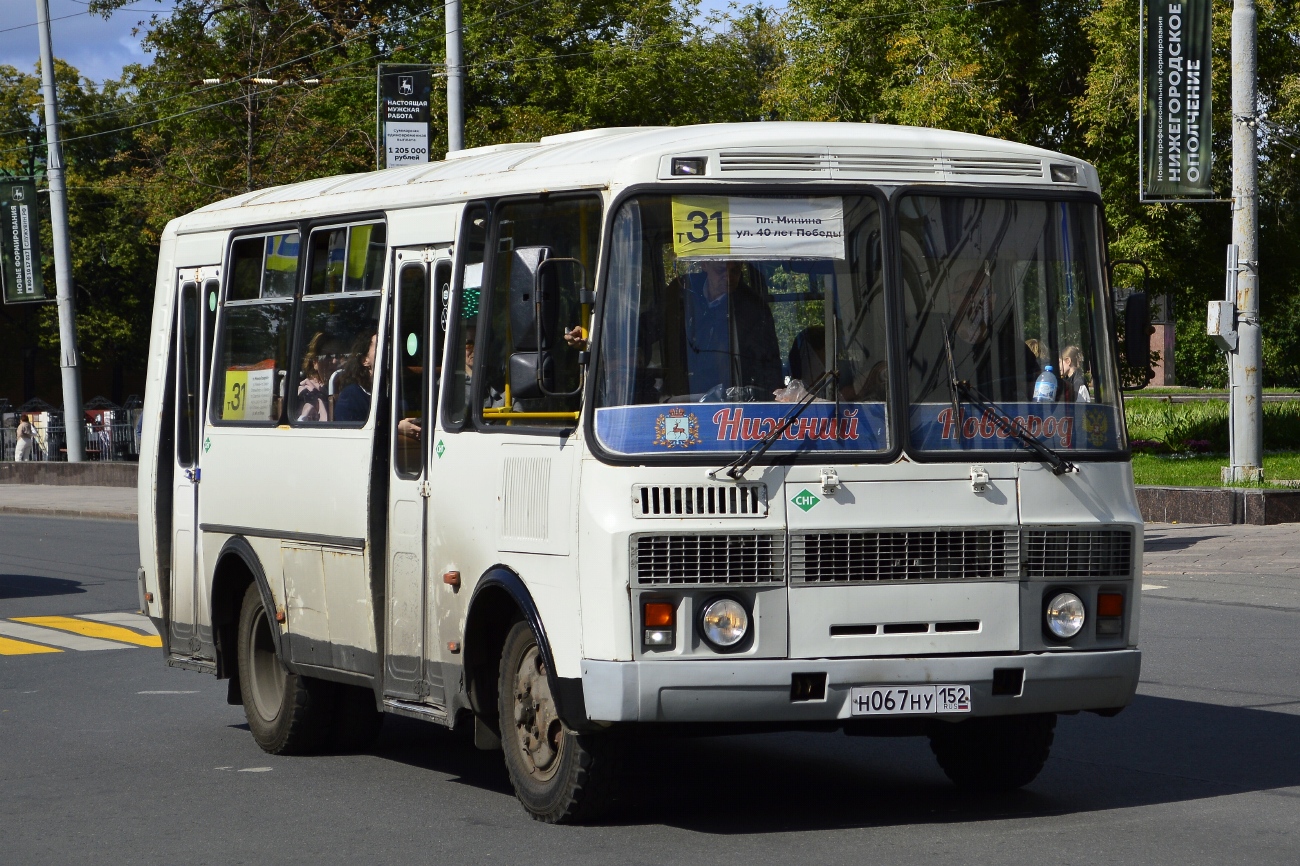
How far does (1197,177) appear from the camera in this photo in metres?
23.4

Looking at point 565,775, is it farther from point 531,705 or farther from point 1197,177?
point 1197,177

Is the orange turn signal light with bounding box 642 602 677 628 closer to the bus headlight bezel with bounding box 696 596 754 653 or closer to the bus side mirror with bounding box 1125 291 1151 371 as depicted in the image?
the bus headlight bezel with bounding box 696 596 754 653

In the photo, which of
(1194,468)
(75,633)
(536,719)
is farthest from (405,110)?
(536,719)

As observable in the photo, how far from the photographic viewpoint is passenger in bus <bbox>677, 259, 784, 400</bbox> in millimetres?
7012


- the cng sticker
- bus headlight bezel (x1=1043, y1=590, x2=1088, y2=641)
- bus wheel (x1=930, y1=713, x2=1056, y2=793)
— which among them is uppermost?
the cng sticker

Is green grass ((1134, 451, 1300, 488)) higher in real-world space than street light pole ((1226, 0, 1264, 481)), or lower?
lower

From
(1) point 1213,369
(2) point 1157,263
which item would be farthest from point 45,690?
(1) point 1213,369

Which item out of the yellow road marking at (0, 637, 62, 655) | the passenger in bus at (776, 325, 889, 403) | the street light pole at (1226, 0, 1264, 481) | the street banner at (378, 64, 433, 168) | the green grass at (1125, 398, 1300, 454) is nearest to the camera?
the passenger in bus at (776, 325, 889, 403)

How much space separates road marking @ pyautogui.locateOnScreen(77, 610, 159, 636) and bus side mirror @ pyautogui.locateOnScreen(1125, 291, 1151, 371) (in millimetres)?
9532

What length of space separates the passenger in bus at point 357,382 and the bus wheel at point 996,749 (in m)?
2.96

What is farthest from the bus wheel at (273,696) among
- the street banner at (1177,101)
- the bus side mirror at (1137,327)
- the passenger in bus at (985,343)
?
the street banner at (1177,101)

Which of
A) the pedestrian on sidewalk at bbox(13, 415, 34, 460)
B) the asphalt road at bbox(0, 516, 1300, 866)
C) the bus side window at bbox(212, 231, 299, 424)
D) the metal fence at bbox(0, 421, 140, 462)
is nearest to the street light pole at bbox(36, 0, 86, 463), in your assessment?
the metal fence at bbox(0, 421, 140, 462)

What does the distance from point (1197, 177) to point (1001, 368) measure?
56.3 feet

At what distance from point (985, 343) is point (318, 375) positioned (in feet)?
11.3
